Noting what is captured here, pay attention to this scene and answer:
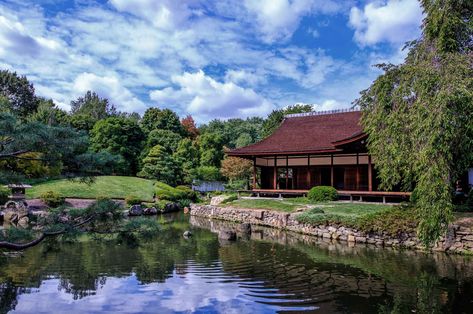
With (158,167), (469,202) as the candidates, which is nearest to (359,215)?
(469,202)

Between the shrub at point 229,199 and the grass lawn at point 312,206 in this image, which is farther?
the shrub at point 229,199

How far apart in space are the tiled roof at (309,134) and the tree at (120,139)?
642 inches

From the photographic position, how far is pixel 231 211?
20719 mm

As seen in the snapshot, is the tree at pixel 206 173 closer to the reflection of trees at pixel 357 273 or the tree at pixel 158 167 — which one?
the tree at pixel 158 167

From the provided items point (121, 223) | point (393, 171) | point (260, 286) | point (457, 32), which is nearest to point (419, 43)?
point (457, 32)

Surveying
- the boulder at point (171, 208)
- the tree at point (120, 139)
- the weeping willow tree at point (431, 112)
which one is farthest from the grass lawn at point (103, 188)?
the weeping willow tree at point (431, 112)

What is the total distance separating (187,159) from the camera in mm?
39688

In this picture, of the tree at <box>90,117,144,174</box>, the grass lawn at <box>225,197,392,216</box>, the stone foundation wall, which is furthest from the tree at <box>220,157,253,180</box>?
the grass lawn at <box>225,197,392,216</box>

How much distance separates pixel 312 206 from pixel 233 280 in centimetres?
1012

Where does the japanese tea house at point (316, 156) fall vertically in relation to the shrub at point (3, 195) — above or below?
above

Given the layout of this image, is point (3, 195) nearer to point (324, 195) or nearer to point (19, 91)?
point (324, 195)

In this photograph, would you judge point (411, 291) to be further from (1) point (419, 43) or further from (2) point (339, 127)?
(2) point (339, 127)

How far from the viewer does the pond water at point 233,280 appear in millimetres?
6668

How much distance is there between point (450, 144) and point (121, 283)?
29.5 feet
